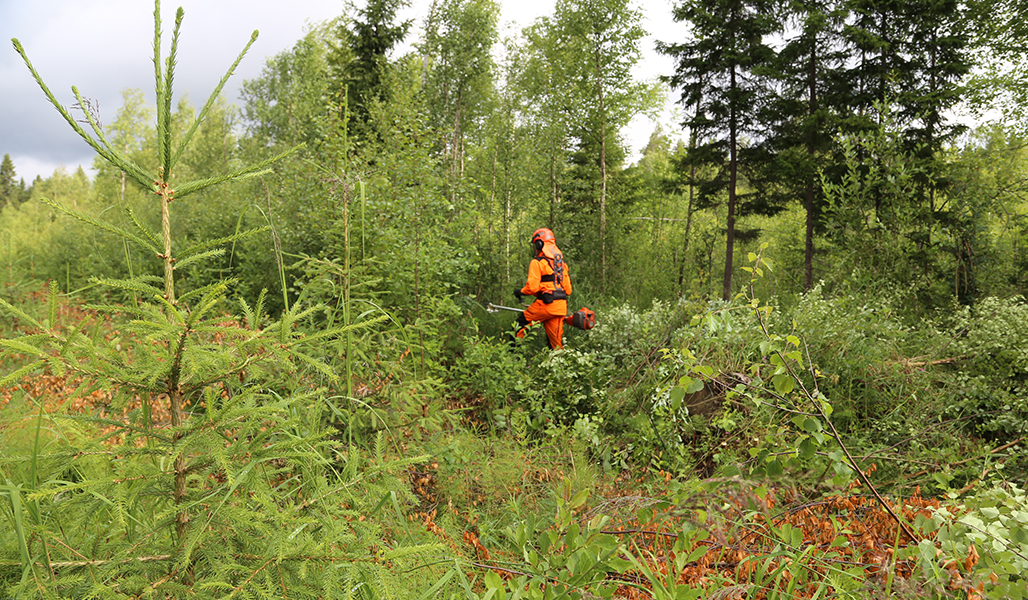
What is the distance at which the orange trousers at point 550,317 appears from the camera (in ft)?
23.0

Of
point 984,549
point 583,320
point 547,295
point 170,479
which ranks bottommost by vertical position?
point 984,549

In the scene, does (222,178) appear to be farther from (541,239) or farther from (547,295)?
(541,239)

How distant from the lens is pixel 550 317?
7.09 meters

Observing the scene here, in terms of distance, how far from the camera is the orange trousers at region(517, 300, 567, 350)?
7.01 meters

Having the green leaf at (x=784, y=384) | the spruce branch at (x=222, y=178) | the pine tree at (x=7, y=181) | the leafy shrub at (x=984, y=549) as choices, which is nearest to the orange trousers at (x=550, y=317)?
the green leaf at (x=784, y=384)

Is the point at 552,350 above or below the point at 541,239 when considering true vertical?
below

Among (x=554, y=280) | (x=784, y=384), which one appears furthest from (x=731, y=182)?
(x=784, y=384)

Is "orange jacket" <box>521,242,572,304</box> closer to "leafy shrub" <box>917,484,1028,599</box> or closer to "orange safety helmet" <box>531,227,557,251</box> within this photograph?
"orange safety helmet" <box>531,227,557,251</box>

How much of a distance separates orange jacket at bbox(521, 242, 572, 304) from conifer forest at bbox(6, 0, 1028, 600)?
72cm

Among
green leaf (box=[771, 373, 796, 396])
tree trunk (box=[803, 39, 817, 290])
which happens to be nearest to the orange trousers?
green leaf (box=[771, 373, 796, 396])

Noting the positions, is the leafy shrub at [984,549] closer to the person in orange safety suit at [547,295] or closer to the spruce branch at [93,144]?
the spruce branch at [93,144]

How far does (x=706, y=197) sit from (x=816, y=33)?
4806 millimetres

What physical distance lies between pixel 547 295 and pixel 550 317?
0.33 metres

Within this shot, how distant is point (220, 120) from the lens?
29188 mm
